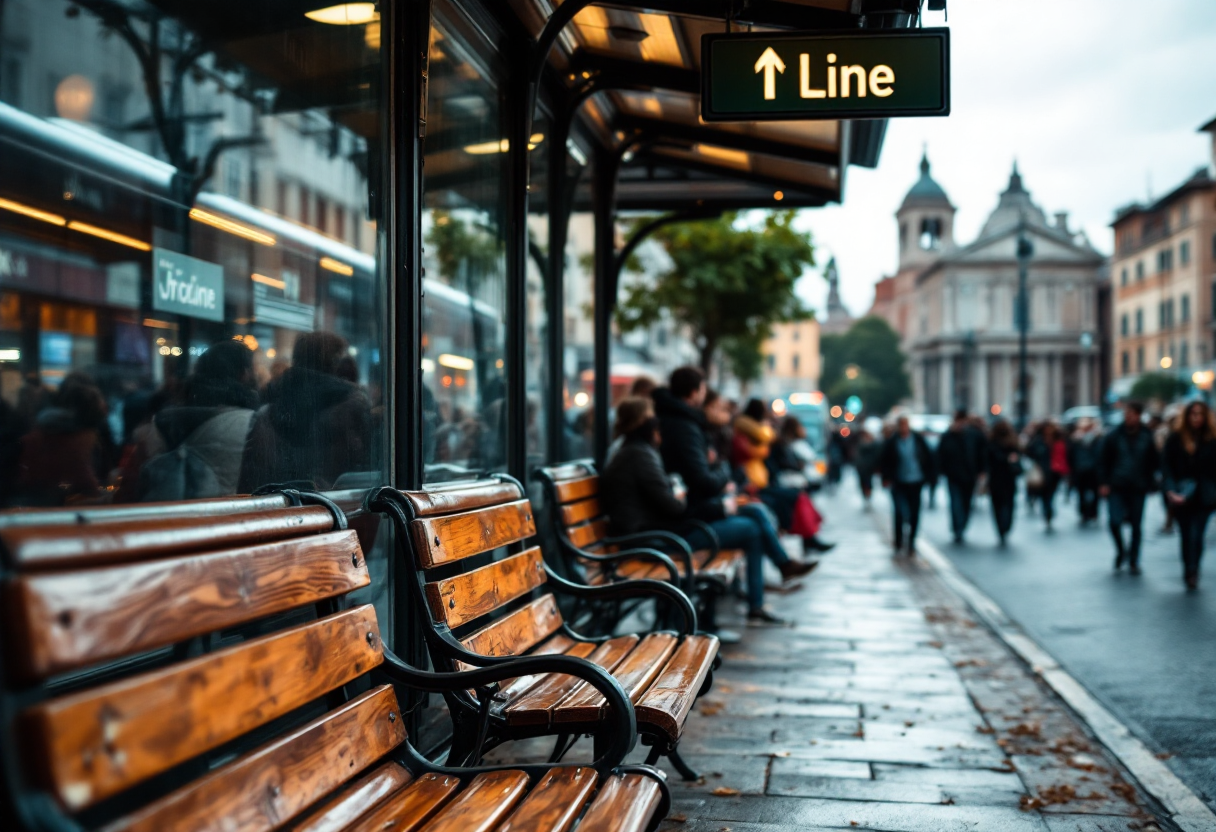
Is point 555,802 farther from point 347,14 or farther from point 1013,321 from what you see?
point 1013,321

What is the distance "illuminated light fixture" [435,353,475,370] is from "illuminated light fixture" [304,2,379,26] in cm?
186

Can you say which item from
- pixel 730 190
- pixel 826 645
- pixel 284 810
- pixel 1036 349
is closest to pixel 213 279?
pixel 284 810

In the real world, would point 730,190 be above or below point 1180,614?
above

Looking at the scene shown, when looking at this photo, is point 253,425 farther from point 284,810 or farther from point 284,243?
point 284,810

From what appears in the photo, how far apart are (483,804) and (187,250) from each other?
6.59 ft

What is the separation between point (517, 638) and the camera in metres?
3.91

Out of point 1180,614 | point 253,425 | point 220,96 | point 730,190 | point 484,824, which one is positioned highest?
point 730,190

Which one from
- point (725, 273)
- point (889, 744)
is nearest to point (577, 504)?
point (889, 744)

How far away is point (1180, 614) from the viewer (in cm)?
966

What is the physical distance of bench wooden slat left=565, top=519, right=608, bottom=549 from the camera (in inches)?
237

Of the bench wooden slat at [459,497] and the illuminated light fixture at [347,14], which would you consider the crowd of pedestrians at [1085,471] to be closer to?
the bench wooden slat at [459,497]

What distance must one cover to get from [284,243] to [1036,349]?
12205 centimetres

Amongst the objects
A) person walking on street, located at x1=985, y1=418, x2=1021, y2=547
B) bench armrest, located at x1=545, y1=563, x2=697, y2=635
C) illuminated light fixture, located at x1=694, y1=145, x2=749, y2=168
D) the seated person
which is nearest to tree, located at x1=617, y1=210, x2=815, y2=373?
person walking on street, located at x1=985, y1=418, x2=1021, y2=547

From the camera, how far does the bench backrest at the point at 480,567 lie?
11.2 feet
